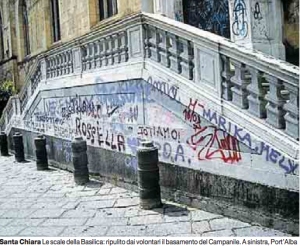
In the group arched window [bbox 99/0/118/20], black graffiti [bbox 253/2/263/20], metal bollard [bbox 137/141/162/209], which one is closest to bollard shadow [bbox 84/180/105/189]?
metal bollard [bbox 137/141/162/209]

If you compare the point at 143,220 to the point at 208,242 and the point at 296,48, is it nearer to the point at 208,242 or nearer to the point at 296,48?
the point at 208,242

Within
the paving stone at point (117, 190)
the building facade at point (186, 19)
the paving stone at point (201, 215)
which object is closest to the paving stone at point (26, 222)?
the paving stone at point (117, 190)

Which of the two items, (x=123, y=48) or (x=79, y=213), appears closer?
(x=79, y=213)

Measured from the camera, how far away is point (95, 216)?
230 inches

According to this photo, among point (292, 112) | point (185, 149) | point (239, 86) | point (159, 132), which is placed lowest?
point (185, 149)

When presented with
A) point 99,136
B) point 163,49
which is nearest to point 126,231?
point 163,49

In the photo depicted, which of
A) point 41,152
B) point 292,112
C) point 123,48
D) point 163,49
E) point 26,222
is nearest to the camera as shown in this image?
point 292,112

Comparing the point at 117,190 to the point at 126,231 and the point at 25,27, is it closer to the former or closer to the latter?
the point at 126,231

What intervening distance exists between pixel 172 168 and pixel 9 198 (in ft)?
10.8

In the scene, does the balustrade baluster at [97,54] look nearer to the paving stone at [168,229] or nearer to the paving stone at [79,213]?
the paving stone at [79,213]

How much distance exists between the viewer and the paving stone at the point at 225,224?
4887mm

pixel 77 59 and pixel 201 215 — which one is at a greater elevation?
pixel 77 59

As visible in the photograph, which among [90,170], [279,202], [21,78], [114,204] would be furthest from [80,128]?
[21,78]

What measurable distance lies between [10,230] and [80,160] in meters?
2.54
